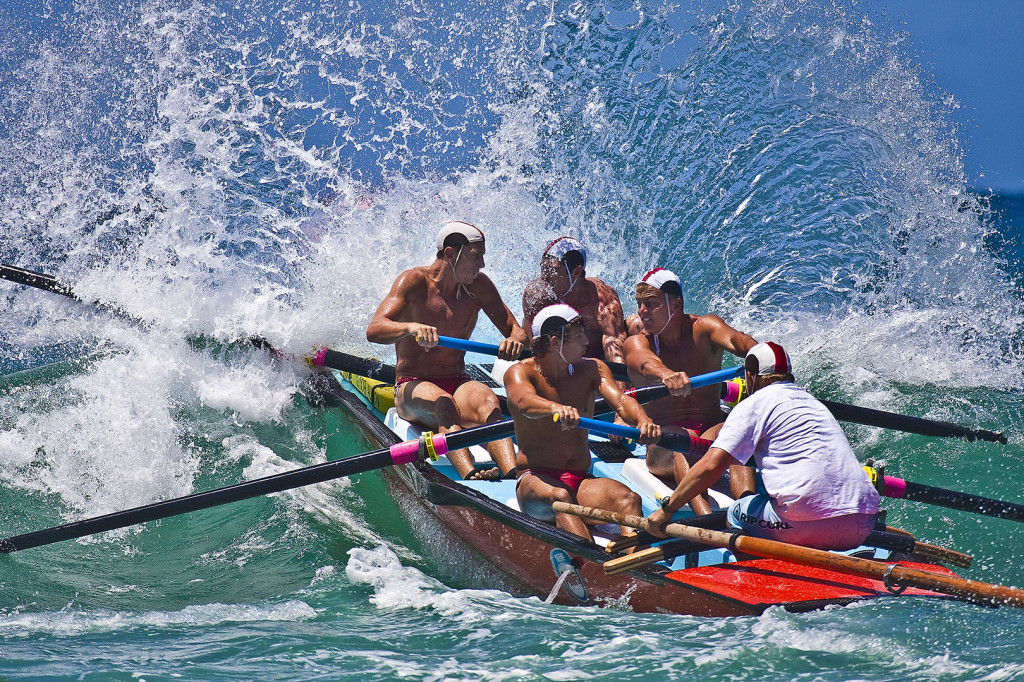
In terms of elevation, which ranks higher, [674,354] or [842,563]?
[674,354]

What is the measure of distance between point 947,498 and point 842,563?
1564 mm

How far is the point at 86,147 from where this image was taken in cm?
A: 1166

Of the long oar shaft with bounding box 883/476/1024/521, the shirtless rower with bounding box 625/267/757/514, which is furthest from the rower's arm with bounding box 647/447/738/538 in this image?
the long oar shaft with bounding box 883/476/1024/521

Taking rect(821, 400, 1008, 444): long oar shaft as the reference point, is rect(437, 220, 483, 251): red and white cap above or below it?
above

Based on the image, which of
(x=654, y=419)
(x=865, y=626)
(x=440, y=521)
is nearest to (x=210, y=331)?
(x=440, y=521)

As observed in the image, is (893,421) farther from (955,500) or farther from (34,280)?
(34,280)

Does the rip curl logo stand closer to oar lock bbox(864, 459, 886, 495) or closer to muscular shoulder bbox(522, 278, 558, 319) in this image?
oar lock bbox(864, 459, 886, 495)

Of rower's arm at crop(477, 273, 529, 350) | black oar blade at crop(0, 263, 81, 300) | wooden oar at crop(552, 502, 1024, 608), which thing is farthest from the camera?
black oar blade at crop(0, 263, 81, 300)

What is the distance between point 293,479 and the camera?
5.62m

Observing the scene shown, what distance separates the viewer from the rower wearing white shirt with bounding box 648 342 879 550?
13.9ft

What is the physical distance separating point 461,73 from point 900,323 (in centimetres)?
667

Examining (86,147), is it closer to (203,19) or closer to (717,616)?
(203,19)

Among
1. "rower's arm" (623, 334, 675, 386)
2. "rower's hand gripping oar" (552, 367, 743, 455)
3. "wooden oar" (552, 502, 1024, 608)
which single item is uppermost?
"rower's arm" (623, 334, 675, 386)

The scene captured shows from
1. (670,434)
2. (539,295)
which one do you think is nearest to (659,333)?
(670,434)
